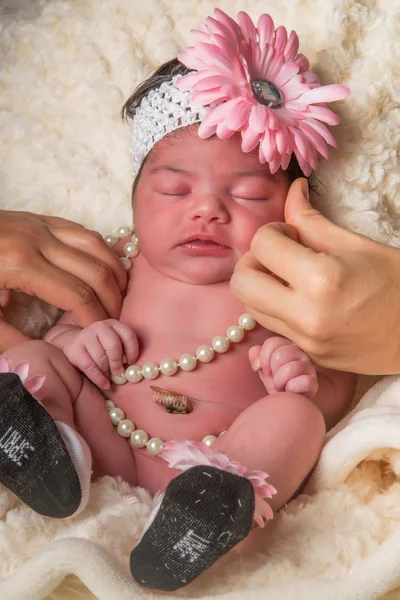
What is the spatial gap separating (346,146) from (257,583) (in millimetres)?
870

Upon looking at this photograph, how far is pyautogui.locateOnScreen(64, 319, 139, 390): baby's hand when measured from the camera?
55.2 inches

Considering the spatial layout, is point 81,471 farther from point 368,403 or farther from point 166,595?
point 368,403

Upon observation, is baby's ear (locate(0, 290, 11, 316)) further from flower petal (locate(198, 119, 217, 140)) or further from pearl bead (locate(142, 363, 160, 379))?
flower petal (locate(198, 119, 217, 140))

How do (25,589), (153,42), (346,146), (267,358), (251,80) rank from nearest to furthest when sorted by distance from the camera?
(25,589) < (267,358) < (251,80) < (346,146) < (153,42)

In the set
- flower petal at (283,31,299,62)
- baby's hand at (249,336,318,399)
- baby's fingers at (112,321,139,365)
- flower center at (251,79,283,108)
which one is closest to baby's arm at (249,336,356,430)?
baby's hand at (249,336,318,399)

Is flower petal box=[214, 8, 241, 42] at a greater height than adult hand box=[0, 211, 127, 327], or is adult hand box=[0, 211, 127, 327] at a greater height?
flower petal box=[214, 8, 241, 42]

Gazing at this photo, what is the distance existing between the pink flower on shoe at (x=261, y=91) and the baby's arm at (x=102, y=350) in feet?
1.27

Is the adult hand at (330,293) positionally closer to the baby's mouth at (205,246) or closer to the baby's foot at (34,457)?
the baby's mouth at (205,246)

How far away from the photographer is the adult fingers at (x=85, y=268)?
148 centimetres

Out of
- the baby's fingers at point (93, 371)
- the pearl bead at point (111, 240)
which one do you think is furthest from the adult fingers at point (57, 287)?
the pearl bead at point (111, 240)

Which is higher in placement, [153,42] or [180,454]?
[153,42]

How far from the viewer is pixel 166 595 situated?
3.36 feet

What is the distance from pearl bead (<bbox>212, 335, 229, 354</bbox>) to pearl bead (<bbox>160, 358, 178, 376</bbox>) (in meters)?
0.08

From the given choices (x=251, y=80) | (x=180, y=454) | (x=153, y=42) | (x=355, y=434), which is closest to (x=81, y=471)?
(x=180, y=454)
